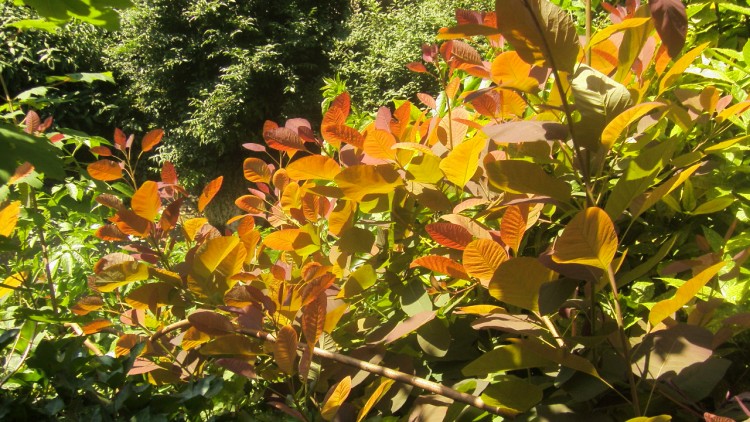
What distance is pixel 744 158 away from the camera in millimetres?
991

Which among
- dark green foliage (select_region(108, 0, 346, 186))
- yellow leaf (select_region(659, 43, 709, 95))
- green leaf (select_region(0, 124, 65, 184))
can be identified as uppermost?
yellow leaf (select_region(659, 43, 709, 95))

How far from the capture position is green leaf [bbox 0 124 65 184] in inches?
27.0

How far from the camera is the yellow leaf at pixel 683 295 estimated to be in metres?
0.57

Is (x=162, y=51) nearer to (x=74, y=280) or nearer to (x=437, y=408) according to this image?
(x=74, y=280)

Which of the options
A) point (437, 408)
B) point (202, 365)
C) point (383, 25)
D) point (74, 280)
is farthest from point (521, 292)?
point (383, 25)

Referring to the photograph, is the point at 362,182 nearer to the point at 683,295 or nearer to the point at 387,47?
the point at 683,295

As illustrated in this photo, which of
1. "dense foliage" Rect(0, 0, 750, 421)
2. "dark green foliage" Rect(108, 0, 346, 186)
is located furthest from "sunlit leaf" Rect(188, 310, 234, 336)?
"dark green foliage" Rect(108, 0, 346, 186)

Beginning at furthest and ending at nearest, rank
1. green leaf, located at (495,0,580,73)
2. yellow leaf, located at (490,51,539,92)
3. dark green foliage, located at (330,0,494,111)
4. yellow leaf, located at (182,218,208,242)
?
dark green foliage, located at (330,0,494,111), yellow leaf, located at (182,218,208,242), yellow leaf, located at (490,51,539,92), green leaf, located at (495,0,580,73)

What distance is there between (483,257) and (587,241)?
0.50 ft

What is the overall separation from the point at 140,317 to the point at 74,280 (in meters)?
1.21

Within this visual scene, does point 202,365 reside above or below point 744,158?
below

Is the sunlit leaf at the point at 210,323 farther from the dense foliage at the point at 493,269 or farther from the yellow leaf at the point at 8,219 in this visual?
the yellow leaf at the point at 8,219

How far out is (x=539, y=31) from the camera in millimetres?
557

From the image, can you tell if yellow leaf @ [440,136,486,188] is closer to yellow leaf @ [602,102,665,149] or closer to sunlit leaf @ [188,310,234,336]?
yellow leaf @ [602,102,665,149]
